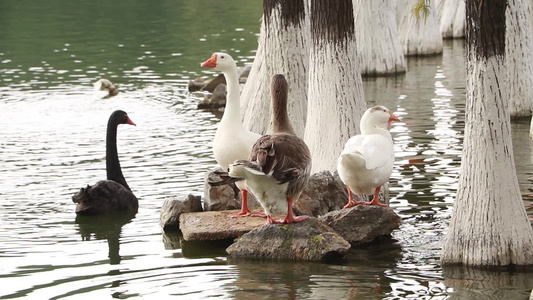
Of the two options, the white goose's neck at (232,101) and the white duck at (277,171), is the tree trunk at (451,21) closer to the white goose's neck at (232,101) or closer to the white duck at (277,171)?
the white goose's neck at (232,101)

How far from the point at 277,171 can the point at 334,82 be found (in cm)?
284

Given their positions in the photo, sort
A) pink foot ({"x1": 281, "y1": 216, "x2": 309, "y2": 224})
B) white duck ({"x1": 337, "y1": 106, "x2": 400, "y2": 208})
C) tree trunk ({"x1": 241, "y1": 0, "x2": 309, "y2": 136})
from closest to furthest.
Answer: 1. pink foot ({"x1": 281, "y1": 216, "x2": 309, "y2": 224})
2. white duck ({"x1": 337, "y1": 106, "x2": 400, "y2": 208})
3. tree trunk ({"x1": 241, "y1": 0, "x2": 309, "y2": 136})

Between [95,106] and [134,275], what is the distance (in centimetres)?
1267

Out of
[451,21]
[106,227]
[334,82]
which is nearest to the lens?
[334,82]

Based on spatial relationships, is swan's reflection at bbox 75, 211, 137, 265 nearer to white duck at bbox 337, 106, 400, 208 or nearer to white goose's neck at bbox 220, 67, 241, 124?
white goose's neck at bbox 220, 67, 241, 124

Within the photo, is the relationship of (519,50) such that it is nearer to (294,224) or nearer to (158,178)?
(158,178)

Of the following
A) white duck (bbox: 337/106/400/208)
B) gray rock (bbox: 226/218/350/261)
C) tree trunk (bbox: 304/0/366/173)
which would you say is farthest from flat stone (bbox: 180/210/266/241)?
tree trunk (bbox: 304/0/366/173)

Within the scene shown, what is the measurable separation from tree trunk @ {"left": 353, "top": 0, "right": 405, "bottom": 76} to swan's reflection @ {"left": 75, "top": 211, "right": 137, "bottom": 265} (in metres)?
11.5

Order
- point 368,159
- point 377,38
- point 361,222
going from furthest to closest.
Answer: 1. point 377,38
2. point 361,222
3. point 368,159

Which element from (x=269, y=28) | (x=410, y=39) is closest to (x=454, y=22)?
(x=410, y=39)

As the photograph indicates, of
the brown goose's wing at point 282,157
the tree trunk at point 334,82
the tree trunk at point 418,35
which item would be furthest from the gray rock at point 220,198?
the tree trunk at point 418,35

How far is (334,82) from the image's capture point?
1232 cm

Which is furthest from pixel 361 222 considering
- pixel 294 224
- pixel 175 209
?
pixel 175 209

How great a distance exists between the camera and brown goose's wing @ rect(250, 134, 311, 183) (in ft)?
32.1
